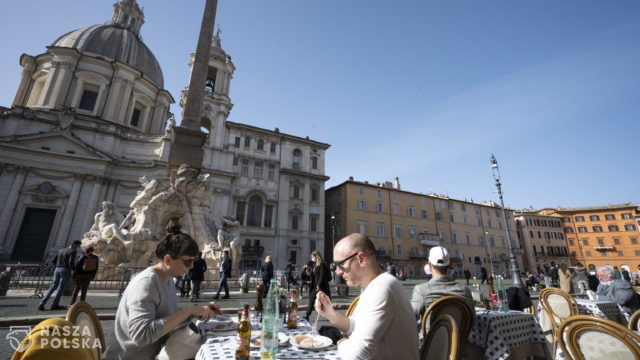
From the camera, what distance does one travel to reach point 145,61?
1399 inches

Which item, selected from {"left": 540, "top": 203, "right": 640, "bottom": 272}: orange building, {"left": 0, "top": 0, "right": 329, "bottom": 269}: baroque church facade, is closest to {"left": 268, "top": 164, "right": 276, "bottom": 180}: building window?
{"left": 0, "top": 0, "right": 329, "bottom": 269}: baroque church facade

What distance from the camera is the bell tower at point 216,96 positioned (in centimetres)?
3077

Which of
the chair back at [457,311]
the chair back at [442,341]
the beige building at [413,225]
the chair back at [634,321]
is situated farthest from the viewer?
the beige building at [413,225]

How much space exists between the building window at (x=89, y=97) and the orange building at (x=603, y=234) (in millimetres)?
74788

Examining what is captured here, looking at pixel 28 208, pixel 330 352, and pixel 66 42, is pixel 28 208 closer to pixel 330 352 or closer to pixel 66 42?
pixel 66 42

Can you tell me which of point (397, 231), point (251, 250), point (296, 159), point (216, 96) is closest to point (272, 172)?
point (296, 159)

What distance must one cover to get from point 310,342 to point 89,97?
38410mm

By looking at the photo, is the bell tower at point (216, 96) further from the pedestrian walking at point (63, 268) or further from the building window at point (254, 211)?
the pedestrian walking at point (63, 268)

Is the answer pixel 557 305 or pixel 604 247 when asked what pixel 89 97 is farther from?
pixel 604 247

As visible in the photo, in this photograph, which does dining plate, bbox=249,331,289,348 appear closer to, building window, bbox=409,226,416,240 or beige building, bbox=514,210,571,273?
building window, bbox=409,226,416,240

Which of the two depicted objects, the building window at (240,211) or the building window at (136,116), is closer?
the building window at (240,211)

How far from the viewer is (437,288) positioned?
3.06 meters

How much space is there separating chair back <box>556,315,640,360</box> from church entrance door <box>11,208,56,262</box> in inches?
1249

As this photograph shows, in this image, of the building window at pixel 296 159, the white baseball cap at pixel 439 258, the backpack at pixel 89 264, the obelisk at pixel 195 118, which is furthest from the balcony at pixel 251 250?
the white baseball cap at pixel 439 258
